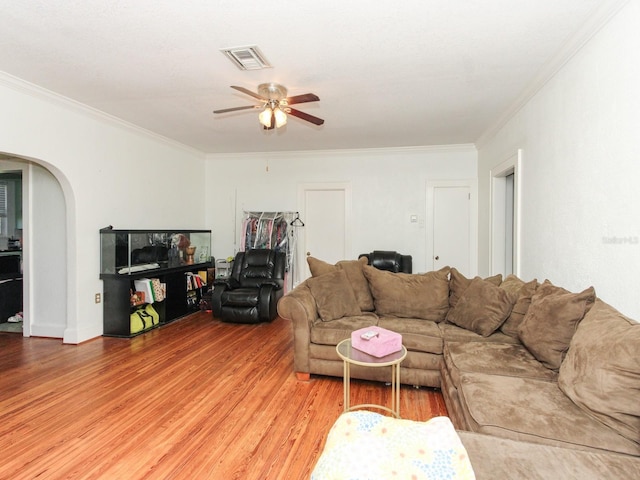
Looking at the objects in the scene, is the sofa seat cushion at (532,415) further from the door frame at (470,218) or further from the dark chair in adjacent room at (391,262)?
the door frame at (470,218)

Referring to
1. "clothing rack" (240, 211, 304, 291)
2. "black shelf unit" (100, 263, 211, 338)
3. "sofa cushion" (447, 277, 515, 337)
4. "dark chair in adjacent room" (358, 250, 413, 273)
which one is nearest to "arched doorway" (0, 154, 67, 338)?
"black shelf unit" (100, 263, 211, 338)


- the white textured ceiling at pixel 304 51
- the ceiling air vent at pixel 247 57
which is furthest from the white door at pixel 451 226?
the ceiling air vent at pixel 247 57

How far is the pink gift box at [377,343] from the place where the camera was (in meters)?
2.30

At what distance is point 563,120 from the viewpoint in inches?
105

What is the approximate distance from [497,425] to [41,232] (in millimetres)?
4940

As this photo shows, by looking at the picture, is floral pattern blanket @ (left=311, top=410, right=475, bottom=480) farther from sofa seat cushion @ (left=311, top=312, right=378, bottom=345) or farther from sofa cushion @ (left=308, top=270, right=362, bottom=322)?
sofa cushion @ (left=308, top=270, right=362, bottom=322)

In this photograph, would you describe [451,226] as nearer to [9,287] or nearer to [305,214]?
[305,214]

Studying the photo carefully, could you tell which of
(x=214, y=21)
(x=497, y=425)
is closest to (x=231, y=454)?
(x=497, y=425)

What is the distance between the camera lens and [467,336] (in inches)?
108

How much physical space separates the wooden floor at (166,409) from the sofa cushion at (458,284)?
34.7 inches

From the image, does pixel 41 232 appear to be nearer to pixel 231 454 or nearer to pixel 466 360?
pixel 231 454

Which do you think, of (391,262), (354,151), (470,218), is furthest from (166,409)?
(470,218)

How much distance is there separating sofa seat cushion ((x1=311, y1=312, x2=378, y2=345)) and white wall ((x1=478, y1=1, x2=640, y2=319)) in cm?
160

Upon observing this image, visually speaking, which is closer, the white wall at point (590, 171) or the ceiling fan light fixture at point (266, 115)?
the white wall at point (590, 171)
